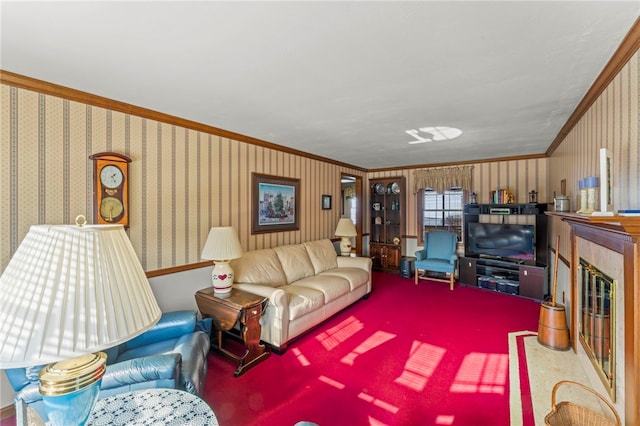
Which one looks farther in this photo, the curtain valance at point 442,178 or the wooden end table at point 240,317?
the curtain valance at point 442,178

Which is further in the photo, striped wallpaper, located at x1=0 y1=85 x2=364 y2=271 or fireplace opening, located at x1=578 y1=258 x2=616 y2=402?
striped wallpaper, located at x1=0 y1=85 x2=364 y2=271

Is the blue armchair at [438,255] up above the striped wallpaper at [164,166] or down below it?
below

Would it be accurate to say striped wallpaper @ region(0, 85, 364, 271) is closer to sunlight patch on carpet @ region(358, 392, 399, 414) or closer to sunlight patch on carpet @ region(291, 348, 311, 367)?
sunlight patch on carpet @ region(291, 348, 311, 367)

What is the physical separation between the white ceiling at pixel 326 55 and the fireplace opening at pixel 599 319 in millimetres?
1454

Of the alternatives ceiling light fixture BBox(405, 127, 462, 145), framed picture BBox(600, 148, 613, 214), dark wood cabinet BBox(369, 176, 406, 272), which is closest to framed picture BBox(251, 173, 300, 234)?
ceiling light fixture BBox(405, 127, 462, 145)

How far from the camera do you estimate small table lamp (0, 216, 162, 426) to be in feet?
2.26

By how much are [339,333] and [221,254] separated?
1.64 meters

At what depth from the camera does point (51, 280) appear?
723 millimetres

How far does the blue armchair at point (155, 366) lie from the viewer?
1587 millimetres

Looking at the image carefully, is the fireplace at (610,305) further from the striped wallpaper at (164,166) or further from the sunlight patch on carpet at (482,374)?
the sunlight patch on carpet at (482,374)

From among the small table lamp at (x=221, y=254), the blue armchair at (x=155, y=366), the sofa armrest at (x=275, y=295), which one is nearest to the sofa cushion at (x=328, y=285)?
the sofa armrest at (x=275, y=295)

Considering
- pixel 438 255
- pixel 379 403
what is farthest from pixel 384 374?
pixel 438 255

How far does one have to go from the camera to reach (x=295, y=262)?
401 cm

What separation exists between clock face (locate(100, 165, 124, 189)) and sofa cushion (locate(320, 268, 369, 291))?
9.00 ft
